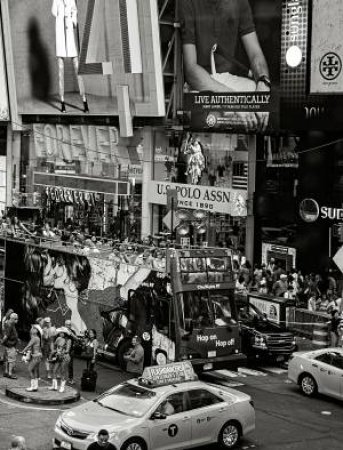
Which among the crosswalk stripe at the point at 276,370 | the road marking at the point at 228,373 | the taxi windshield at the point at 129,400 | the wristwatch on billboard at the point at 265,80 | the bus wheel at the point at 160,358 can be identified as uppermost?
the wristwatch on billboard at the point at 265,80

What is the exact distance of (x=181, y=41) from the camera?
44.9 m

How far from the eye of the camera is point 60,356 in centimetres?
2362

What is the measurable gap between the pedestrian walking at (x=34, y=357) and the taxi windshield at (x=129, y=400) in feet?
13.5

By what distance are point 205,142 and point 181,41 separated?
4.76 metres

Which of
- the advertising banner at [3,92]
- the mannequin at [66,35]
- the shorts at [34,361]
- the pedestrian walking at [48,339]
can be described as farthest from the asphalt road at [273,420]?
the advertising banner at [3,92]

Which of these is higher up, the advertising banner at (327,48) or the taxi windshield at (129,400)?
the advertising banner at (327,48)

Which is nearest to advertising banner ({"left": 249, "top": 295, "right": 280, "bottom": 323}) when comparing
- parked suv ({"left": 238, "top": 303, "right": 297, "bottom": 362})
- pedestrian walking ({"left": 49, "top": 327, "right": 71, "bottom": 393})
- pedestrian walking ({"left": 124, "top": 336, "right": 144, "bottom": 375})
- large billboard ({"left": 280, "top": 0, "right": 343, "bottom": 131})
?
parked suv ({"left": 238, "top": 303, "right": 297, "bottom": 362})

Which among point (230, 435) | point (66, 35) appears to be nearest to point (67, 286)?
point (230, 435)

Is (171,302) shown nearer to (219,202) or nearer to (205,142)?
(219,202)

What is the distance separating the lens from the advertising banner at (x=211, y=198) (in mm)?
42750

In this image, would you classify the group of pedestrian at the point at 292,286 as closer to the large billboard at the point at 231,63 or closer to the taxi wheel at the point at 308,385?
the taxi wheel at the point at 308,385

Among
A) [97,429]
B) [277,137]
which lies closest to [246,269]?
[277,137]

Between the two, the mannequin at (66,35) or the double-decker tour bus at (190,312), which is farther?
the mannequin at (66,35)

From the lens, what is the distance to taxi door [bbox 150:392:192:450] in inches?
721
